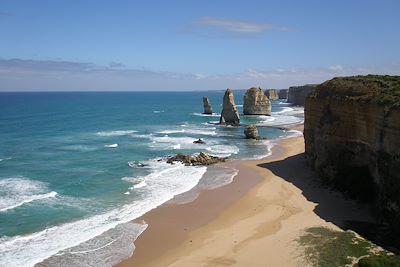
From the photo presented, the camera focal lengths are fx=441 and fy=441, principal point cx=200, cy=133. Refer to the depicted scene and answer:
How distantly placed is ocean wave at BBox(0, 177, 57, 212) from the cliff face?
→ 20.6 metres

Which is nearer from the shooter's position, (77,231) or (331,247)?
(331,247)

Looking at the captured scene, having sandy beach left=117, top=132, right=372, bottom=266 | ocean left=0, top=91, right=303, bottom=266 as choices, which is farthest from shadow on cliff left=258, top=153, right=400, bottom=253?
ocean left=0, top=91, right=303, bottom=266

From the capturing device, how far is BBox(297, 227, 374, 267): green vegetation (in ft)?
65.0

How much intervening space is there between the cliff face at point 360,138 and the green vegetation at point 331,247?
2.35 meters

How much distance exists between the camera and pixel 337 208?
27.3 meters

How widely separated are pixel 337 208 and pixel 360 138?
16.0ft

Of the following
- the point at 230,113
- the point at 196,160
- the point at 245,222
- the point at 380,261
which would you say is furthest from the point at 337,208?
the point at 230,113

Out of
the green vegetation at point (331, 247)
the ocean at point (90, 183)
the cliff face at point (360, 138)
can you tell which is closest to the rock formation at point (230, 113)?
the ocean at point (90, 183)

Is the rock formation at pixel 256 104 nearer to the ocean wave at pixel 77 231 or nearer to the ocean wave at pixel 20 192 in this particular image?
the ocean wave at pixel 77 231

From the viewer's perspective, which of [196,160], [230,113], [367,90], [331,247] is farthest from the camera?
[230,113]

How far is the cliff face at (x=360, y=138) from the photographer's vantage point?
23656 mm

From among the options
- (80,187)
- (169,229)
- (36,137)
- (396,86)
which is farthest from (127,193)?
(36,137)

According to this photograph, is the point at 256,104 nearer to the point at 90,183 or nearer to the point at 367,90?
the point at 90,183

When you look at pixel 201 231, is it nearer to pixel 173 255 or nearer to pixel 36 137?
pixel 173 255
